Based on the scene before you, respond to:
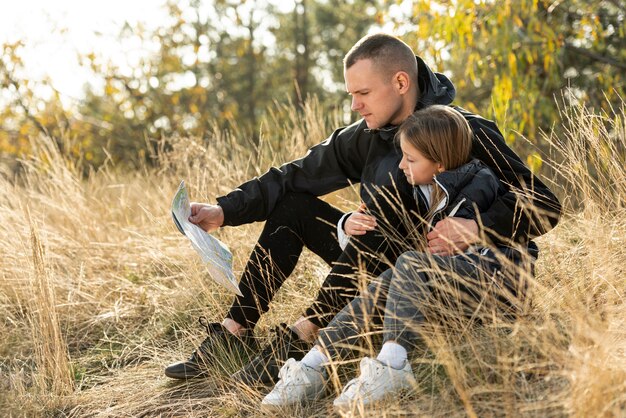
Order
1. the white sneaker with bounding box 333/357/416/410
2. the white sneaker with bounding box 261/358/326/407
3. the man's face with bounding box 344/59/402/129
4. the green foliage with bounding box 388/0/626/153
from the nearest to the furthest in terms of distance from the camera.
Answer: the white sneaker with bounding box 333/357/416/410, the white sneaker with bounding box 261/358/326/407, the man's face with bounding box 344/59/402/129, the green foliage with bounding box 388/0/626/153

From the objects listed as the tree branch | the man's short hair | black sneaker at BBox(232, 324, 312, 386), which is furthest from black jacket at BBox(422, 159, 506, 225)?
the tree branch

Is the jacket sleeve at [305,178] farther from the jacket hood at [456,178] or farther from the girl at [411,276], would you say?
the jacket hood at [456,178]

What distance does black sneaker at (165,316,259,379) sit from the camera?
2982 millimetres

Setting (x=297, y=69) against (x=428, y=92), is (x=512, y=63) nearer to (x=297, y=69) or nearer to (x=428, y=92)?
(x=428, y=92)

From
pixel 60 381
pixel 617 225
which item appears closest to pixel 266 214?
pixel 60 381

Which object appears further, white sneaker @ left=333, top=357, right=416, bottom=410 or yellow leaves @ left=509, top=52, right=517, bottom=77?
yellow leaves @ left=509, top=52, right=517, bottom=77

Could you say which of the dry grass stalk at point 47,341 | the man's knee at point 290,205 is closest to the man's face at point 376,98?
the man's knee at point 290,205

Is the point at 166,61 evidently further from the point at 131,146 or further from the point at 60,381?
the point at 60,381

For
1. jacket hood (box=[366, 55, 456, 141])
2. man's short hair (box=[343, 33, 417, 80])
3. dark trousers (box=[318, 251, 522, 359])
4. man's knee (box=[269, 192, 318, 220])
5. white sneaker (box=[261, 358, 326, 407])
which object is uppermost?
man's short hair (box=[343, 33, 417, 80])

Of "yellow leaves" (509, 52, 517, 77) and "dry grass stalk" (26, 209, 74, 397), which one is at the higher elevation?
"yellow leaves" (509, 52, 517, 77)

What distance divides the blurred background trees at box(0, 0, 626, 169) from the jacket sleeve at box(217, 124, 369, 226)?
2.25ft

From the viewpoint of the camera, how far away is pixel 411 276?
2.36 metres

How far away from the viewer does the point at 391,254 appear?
107 inches

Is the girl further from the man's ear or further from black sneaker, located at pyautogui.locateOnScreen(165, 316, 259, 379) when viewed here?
black sneaker, located at pyautogui.locateOnScreen(165, 316, 259, 379)
